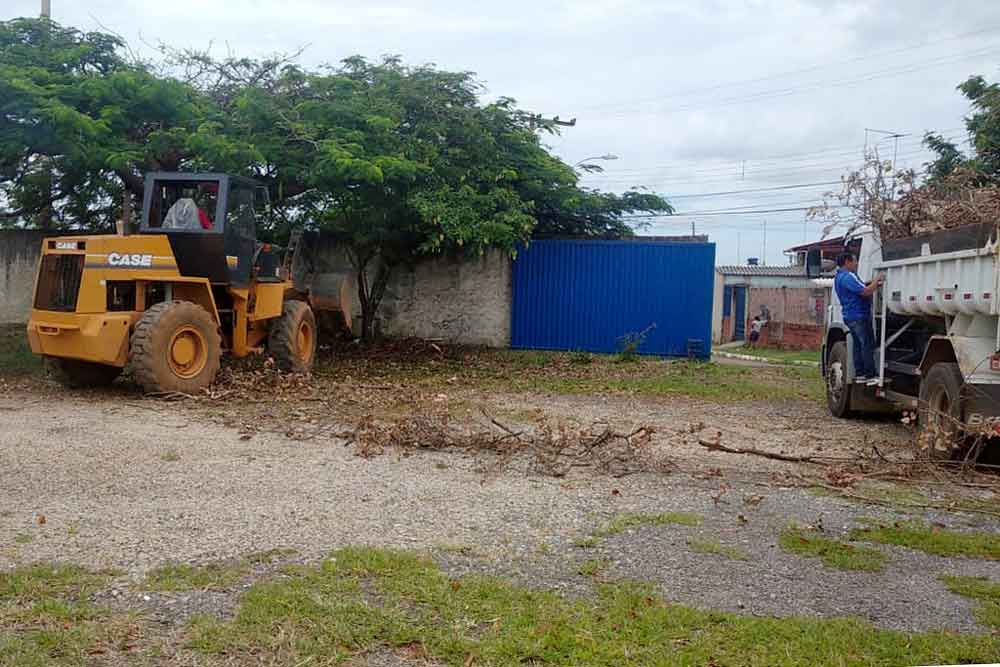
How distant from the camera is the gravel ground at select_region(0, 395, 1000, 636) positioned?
5.54 m

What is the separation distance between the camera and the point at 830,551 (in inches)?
245

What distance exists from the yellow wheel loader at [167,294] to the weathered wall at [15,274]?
1011 centimetres

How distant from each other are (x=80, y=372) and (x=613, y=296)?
423 inches

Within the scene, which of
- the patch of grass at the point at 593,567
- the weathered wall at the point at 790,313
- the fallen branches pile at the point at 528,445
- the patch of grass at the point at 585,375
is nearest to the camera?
the patch of grass at the point at 593,567

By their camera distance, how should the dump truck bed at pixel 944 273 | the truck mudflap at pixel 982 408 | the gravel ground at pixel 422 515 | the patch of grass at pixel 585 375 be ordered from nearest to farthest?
the gravel ground at pixel 422 515
the truck mudflap at pixel 982 408
the dump truck bed at pixel 944 273
the patch of grass at pixel 585 375

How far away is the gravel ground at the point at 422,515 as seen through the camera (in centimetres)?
554

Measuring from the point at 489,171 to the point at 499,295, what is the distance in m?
3.48

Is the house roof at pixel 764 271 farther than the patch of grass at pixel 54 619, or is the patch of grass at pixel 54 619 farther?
the house roof at pixel 764 271

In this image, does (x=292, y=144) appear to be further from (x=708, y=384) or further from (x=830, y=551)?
(x=830, y=551)

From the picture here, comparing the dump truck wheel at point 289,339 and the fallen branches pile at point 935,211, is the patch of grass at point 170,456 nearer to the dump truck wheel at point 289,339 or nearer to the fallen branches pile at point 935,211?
the dump truck wheel at point 289,339

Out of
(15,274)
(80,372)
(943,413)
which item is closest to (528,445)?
(943,413)

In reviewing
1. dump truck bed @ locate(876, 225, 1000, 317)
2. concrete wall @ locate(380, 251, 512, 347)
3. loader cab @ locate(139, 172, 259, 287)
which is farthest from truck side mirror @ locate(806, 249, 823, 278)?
concrete wall @ locate(380, 251, 512, 347)

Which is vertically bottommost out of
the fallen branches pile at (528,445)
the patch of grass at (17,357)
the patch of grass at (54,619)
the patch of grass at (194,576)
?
the patch of grass at (54,619)

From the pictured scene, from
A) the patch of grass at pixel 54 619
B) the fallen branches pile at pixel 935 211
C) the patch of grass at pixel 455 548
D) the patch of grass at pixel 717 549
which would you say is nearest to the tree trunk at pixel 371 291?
the fallen branches pile at pixel 935 211
